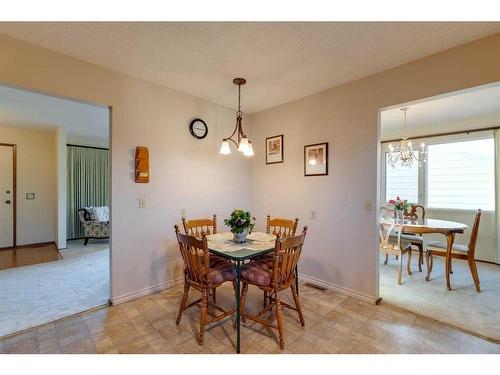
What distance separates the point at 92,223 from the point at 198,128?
358 centimetres

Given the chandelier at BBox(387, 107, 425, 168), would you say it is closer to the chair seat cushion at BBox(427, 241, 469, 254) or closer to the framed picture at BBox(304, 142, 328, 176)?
the chair seat cushion at BBox(427, 241, 469, 254)

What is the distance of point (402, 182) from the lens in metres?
4.72

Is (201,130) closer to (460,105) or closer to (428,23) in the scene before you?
(428,23)

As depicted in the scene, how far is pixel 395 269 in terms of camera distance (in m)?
3.52

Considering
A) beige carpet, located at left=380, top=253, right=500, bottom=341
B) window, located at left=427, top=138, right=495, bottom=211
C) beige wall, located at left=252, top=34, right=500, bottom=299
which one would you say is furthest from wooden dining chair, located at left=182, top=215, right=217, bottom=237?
window, located at left=427, top=138, right=495, bottom=211

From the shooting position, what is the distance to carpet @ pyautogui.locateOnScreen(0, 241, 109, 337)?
7.15 feet

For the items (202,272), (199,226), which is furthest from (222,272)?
(199,226)

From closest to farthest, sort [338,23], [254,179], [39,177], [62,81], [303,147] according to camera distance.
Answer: [338,23]
[62,81]
[303,147]
[254,179]
[39,177]

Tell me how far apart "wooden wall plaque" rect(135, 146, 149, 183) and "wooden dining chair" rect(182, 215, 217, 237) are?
669 mm

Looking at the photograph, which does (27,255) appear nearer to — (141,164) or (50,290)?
(50,290)

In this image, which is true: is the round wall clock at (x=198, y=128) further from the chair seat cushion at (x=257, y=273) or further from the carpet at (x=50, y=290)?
the carpet at (x=50, y=290)

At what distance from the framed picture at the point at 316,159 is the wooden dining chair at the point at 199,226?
4.38 feet
